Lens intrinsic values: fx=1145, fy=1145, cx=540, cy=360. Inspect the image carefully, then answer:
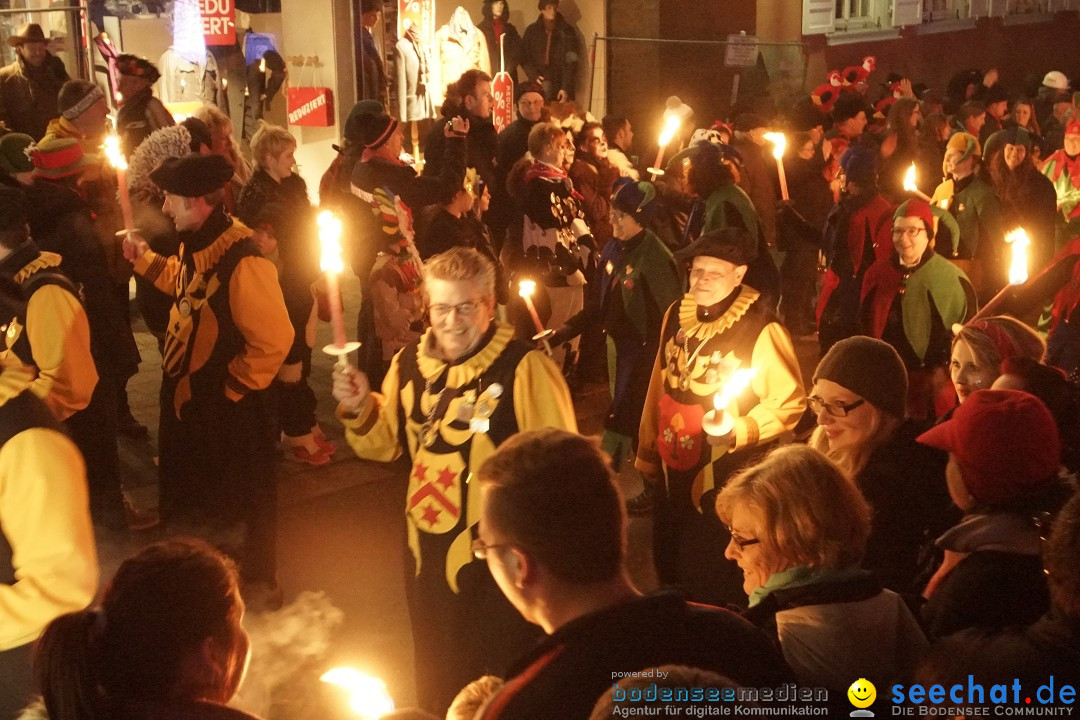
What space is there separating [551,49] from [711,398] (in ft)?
38.4

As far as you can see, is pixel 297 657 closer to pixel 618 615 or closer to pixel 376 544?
pixel 376 544

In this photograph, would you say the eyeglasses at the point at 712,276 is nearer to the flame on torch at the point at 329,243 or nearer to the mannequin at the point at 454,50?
the flame on torch at the point at 329,243

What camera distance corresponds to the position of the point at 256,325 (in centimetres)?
509

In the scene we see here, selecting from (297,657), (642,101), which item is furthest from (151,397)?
(642,101)

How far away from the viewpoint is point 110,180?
7422mm

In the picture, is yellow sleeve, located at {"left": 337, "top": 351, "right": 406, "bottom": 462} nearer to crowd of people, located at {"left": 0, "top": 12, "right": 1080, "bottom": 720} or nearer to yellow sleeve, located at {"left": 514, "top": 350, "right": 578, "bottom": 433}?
crowd of people, located at {"left": 0, "top": 12, "right": 1080, "bottom": 720}

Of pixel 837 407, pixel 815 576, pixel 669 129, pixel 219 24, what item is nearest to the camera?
pixel 815 576

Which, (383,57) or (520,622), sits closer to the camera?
(520,622)

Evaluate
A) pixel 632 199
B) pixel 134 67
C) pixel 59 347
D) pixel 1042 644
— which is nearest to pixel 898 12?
pixel 134 67

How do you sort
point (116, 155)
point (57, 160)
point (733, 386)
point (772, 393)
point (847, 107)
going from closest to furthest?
1. point (733, 386)
2. point (772, 393)
3. point (116, 155)
4. point (57, 160)
5. point (847, 107)

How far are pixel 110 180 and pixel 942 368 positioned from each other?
5.24 m

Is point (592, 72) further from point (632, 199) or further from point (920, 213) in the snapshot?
point (920, 213)

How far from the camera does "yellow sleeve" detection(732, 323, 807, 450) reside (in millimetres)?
4570

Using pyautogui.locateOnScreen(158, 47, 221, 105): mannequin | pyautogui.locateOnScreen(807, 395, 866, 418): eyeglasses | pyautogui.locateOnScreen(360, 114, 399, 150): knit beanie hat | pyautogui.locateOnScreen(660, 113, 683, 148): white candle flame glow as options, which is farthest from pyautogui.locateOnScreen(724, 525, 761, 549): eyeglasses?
pyautogui.locateOnScreen(158, 47, 221, 105): mannequin
